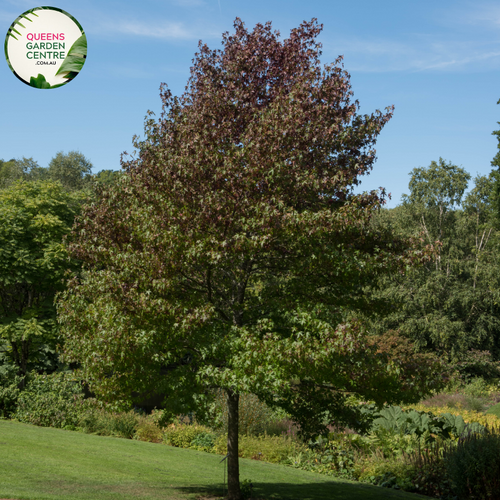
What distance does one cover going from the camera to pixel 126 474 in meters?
12.0

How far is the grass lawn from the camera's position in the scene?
9.82 m

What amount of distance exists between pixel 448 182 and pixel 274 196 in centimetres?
3818

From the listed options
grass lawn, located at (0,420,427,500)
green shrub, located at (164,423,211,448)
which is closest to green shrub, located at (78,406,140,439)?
green shrub, located at (164,423,211,448)

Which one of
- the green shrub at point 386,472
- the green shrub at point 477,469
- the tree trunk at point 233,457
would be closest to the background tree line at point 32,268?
the tree trunk at point 233,457

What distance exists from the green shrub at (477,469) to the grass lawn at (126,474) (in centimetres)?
112

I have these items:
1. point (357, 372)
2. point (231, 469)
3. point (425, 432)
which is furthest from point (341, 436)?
point (357, 372)

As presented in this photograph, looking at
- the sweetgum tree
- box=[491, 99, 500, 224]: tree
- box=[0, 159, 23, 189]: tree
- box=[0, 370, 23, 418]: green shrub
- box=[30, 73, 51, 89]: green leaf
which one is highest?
box=[0, 159, 23, 189]: tree

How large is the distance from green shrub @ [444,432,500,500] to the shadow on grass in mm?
1088

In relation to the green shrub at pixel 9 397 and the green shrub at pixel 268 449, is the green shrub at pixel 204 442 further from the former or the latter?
the green shrub at pixel 9 397

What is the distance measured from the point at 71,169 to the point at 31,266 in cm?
4844

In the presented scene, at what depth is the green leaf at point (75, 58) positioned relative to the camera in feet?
33.1

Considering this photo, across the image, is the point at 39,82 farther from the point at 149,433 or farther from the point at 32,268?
the point at 149,433

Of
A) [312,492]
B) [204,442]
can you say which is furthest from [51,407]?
[312,492]

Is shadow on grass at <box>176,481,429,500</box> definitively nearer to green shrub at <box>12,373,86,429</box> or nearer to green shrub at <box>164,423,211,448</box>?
green shrub at <box>164,423,211,448</box>
